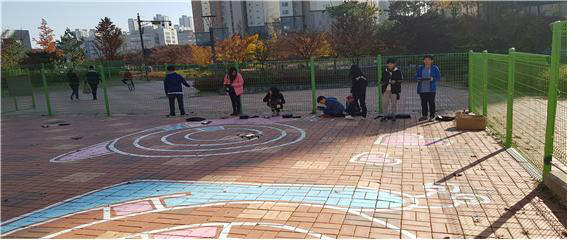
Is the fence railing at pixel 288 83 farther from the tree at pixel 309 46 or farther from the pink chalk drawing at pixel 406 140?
the tree at pixel 309 46

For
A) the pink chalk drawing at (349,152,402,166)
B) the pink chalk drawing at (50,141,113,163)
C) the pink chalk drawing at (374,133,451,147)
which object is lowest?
the pink chalk drawing at (374,133,451,147)


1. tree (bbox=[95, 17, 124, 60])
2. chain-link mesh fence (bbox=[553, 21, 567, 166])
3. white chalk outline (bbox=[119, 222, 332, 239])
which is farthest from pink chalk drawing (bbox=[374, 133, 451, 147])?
tree (bbox=[95, 17, 124, 60])

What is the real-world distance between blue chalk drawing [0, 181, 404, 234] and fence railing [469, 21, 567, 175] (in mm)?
2093

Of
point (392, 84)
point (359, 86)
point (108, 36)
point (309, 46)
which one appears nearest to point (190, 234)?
point (392, 84)

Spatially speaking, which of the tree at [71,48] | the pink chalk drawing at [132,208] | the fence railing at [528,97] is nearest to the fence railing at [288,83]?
the fence railing at [528,97]

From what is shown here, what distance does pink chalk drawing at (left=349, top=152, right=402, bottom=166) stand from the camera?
6.41 m

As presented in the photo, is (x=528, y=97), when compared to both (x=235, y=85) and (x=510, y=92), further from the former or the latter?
(x=235, y=85)

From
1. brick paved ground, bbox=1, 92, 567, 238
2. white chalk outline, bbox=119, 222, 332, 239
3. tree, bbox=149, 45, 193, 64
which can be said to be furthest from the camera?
tree, bbox=149, 45, 193, 64

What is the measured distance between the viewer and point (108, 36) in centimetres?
4341

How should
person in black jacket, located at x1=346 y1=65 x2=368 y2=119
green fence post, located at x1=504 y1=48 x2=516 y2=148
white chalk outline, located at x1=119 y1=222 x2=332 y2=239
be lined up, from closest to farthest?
white chalk outline, located at x1=119 y1=222 x2=332 y2=239 < green fence post, located at x1=504 y1=48 x2=516 y2=148 < person in black jacket, located at x1=346 y1=65 x2=368 y2=119

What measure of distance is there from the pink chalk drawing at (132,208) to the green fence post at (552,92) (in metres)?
4.66

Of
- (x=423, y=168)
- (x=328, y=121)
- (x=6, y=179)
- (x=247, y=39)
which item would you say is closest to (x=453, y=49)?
(x=247, y=39)

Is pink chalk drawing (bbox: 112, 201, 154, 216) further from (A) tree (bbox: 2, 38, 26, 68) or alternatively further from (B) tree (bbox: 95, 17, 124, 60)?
(B) tree (bbox: 95, 17, 124, 60)

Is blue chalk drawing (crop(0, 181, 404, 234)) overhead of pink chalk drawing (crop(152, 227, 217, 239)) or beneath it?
beneath
